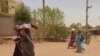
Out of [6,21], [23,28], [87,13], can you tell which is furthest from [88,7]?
[23,28]

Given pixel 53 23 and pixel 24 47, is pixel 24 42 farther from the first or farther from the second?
pixel 53 23

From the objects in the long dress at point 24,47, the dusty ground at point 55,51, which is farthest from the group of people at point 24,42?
the dusty ground at point 55,51

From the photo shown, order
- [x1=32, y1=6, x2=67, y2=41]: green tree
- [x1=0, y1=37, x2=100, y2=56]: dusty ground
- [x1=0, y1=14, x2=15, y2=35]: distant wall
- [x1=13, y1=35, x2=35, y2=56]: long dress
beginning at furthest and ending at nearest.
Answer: [x1=32, y1=6, x2=67, y2=41]: green tree, [x1=0, y1=14, x2=15, y2=35]: distant wall, [x1=0, y1=37, x2=100, y2=56]: dusty ground, [x1=13, y1=35, x2=35, y2=56]: long dress

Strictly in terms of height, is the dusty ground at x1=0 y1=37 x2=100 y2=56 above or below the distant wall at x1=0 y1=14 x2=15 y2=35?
below

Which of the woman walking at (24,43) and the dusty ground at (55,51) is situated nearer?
the woman walking at (24,43)

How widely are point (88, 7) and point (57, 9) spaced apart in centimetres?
1766

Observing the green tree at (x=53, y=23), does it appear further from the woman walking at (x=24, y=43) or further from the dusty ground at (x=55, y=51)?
the woman walking at (x=24, y=43)

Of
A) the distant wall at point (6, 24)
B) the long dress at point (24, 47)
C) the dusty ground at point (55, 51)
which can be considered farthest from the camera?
the distant wall at point (6, 24)

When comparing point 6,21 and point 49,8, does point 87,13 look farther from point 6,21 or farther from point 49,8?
point 6,21

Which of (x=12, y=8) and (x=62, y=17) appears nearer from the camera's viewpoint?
(x=62, y=17)

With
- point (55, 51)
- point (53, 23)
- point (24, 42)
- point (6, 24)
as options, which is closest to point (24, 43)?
point (24, 42)

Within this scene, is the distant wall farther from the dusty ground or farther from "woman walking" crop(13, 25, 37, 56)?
"woman walking" crop(13, 25, 37, 56)

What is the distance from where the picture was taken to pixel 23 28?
8.86 meters

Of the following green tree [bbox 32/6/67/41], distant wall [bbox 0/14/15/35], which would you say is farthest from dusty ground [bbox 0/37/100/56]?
green tree [bbox 32/6/67/41]
